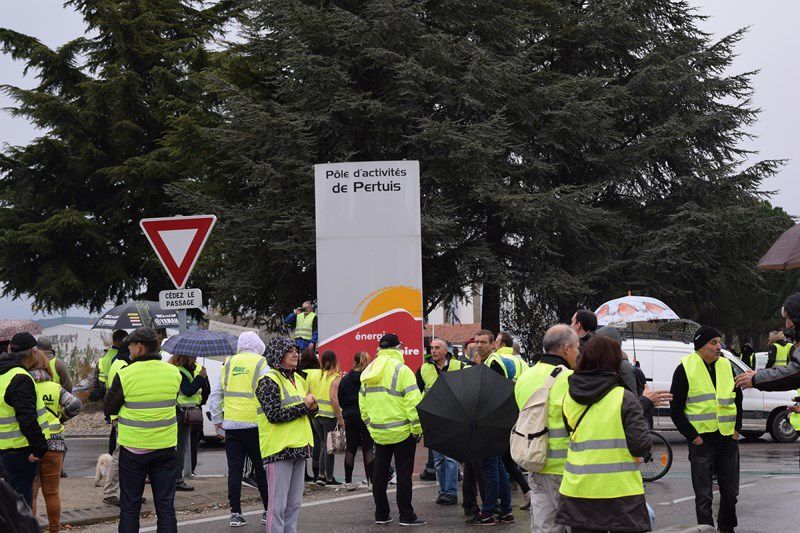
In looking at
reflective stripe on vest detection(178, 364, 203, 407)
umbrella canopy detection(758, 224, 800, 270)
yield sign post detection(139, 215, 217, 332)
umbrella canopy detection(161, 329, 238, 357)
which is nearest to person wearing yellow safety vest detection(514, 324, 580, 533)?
umbrella canopy detection(758, 224, 800, 270)

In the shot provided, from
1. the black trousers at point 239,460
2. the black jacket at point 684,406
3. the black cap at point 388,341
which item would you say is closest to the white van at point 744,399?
the black cap at point 388,341

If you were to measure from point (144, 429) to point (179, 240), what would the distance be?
9.96 feet

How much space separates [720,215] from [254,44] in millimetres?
13954

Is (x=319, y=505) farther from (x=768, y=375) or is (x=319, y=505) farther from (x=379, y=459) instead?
(x=768, y=375)

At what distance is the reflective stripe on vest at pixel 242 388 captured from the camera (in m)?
→ 11.3

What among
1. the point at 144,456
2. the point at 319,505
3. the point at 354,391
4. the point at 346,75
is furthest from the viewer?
the point at 346,75

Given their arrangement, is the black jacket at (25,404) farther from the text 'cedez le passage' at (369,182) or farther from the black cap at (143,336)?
the text 'cedez le passage' at (369,182)

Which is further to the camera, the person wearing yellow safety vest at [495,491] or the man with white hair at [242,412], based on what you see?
the man with white hair at [242,412]

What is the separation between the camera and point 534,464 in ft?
24.0

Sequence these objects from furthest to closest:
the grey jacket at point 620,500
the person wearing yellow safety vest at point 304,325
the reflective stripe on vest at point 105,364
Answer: the person wearing yellow safety vest at point 304,325 → the reflective stripe on vest at point 105,364 → the grey jacket at point 620,500

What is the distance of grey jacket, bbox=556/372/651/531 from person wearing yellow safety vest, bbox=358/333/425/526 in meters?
4.74

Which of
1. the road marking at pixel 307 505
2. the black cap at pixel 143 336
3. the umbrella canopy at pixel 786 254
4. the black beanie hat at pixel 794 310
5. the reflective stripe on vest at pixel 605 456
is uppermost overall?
the umbrella canopy at pixel 786 254

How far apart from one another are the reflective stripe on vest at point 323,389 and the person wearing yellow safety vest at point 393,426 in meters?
3.40

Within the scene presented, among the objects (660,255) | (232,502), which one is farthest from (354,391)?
(660,255)
